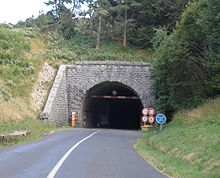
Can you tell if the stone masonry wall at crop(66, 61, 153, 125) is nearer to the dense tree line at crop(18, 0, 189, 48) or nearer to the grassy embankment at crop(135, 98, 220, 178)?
the dense tree line at crop(18, 0, 189, 48)

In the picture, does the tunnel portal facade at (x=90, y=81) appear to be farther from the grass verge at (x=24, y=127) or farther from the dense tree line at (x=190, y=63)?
the dense tree line at (x=190, y=63)

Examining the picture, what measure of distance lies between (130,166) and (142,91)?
86.3 ft

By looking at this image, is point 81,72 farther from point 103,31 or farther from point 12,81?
point 103,31

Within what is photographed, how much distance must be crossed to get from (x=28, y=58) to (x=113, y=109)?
2096 cm

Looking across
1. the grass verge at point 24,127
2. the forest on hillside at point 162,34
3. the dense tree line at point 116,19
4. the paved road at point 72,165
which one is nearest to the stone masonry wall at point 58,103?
the grass verge at point 24,127

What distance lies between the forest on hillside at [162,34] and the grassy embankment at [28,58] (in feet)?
1.89

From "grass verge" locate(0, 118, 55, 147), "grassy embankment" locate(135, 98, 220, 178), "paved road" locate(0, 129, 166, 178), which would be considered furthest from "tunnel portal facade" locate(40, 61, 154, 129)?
"paved road" locate(0, 129, 166, 178)

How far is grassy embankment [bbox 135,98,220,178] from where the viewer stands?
11.9m

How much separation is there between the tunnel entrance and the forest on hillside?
15.6 ft

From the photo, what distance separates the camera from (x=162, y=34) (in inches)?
1282

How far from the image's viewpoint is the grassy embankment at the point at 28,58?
2719 centimetres

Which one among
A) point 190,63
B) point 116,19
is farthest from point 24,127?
point 116,19

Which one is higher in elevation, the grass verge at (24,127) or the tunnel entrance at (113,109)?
the tunnel entrance at (113,109)

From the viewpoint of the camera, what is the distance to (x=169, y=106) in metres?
30.7
